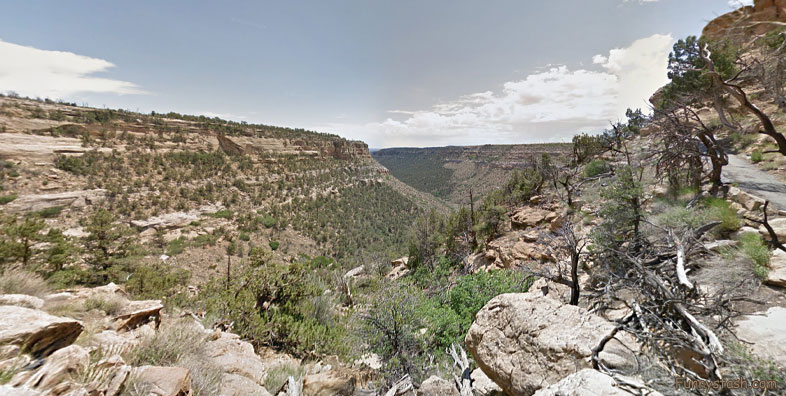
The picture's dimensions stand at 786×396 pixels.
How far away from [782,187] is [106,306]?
1636 cm

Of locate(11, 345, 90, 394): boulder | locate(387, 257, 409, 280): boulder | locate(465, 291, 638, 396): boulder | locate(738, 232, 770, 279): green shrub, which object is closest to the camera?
locate(11, 345, 90, 394): boulder

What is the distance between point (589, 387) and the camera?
2143 mm

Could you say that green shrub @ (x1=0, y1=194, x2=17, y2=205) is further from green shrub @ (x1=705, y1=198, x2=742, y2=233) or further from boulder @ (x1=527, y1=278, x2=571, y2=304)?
green shrub @ (x1=705, y1=198, x2=742, y2=233)

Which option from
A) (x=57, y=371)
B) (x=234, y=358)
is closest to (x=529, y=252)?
(x=234, y=358)

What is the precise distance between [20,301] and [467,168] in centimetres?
9619

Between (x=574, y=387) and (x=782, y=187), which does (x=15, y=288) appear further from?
(x=782, y=187)

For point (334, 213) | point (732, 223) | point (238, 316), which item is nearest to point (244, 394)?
point (238, 316)

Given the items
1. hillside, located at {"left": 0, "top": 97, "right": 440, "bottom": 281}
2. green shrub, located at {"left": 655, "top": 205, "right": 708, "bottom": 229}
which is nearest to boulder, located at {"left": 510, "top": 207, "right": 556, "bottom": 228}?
green shrub, located at {"left": 655, "top": 205, "right": 708, "bottom": 229}

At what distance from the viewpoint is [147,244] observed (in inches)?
708

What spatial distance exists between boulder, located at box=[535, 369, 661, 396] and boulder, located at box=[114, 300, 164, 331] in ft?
22.1

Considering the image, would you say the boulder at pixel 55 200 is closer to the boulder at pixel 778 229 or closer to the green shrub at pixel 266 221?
the green shrub at pixel 266 221

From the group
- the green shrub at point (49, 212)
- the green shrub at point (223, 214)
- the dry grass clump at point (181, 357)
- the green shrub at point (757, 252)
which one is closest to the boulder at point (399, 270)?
the green shrub at point (223, 214)

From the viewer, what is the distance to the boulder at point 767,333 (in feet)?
8.39

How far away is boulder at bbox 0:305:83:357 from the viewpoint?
2.52 metres
